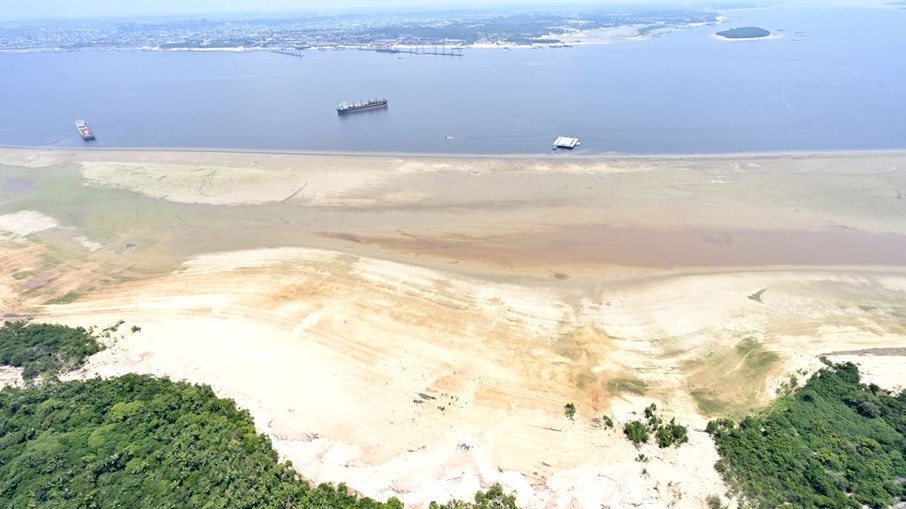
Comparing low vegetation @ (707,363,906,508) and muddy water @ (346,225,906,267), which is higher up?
muddy water @ (346,225,906,267)

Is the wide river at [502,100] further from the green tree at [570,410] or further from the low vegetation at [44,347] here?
the green tree at [570,410]

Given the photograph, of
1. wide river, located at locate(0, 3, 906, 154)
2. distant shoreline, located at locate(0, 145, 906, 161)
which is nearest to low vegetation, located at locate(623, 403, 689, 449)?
distant shoreline, located at locate(0, 145, 906, 161)

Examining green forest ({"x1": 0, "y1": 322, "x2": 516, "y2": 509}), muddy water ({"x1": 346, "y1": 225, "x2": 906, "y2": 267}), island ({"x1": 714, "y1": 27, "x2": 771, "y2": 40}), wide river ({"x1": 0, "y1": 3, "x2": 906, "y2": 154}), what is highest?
island ({"x1": 714, "y1": 27, "x2": 771, "y2": 40})

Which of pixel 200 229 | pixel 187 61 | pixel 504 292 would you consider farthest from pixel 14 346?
pixel 187 61

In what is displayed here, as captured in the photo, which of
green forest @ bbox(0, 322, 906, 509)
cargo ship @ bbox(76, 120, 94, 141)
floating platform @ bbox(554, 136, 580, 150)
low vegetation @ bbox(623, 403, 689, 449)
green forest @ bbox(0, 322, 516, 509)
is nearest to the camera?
green forest @ bbox(0, 322, 516, 509)

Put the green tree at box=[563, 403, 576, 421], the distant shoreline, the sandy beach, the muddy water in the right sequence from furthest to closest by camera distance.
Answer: the distant shoreline
the muddy water
the green tree at box=[563, 403, 576, 421]
the sandy beach

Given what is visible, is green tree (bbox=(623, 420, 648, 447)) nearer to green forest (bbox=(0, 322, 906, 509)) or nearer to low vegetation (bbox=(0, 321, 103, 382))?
green forest (bbox=(0, 322, 906, 509))

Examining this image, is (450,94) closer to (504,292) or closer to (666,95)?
(666,95)
